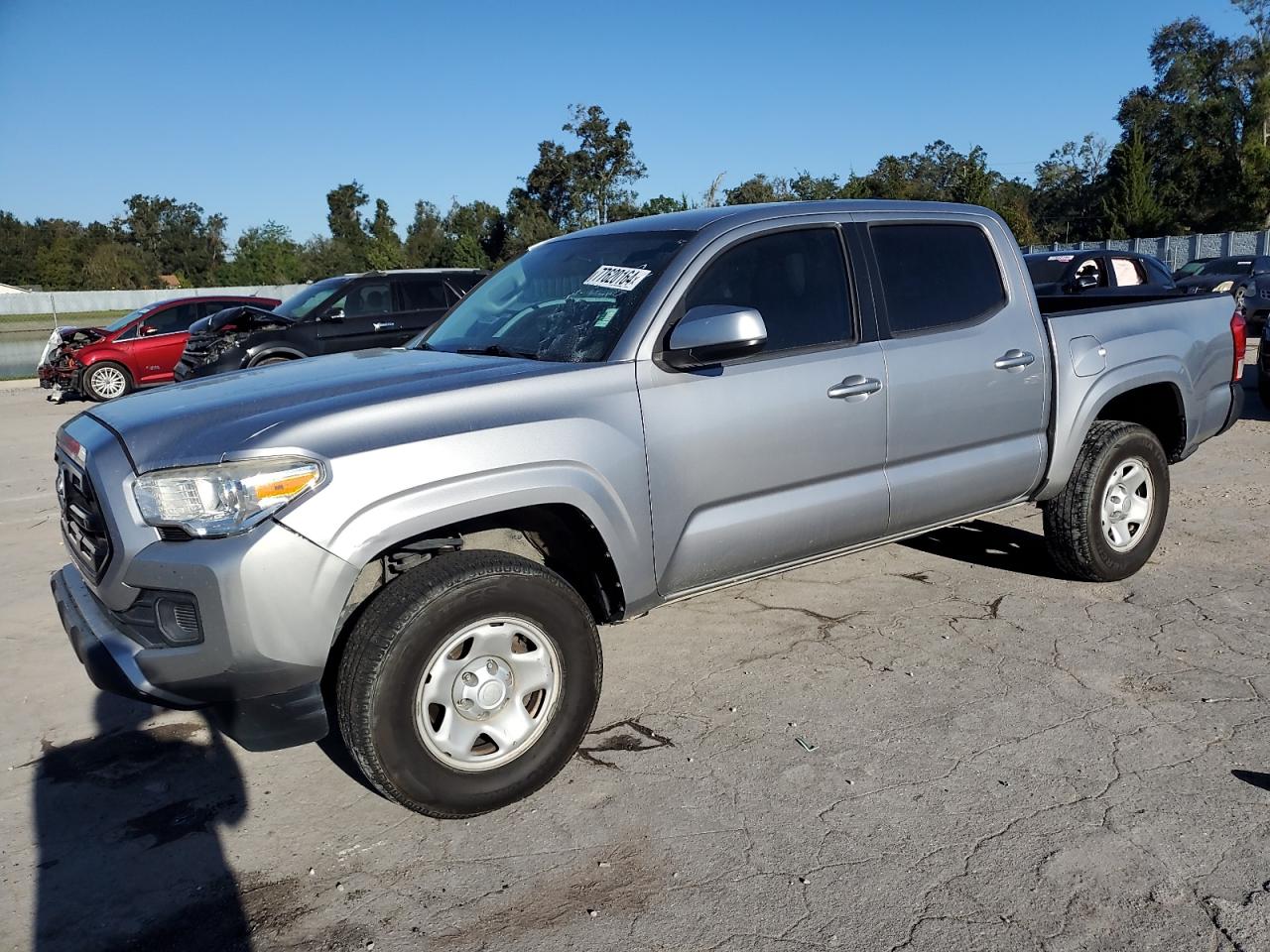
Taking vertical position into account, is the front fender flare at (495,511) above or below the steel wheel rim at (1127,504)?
above

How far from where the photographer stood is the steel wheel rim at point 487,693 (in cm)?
309

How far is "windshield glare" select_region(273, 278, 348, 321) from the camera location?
13.1 metres

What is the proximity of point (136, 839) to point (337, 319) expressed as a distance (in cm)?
1048

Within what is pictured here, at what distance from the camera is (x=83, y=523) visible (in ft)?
10.6

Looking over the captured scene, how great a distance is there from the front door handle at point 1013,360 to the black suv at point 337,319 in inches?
358

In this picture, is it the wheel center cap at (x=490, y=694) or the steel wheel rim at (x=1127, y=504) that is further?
the steel wheel rim at (x=1127, y=504)

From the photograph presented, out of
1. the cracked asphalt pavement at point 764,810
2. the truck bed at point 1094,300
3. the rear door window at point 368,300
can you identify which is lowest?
the cracked asphalt pavement at point 764,810

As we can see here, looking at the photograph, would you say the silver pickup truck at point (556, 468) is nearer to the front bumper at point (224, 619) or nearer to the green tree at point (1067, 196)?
the front bumper at point (224, 619)

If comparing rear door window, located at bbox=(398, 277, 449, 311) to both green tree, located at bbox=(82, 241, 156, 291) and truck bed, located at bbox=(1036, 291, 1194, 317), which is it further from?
green tree, located at bbox=(82, 241, 156, 291)

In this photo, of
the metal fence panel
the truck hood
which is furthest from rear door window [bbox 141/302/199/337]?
the metal fence panel

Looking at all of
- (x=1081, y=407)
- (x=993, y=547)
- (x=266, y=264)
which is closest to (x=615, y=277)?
(x=1081, y=407)

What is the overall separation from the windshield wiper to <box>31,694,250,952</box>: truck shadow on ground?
1.76 metres

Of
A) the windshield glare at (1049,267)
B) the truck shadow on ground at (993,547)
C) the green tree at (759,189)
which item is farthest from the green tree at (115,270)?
the truck shadow on ground at (993,547)

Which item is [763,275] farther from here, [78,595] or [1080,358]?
[78,595]
